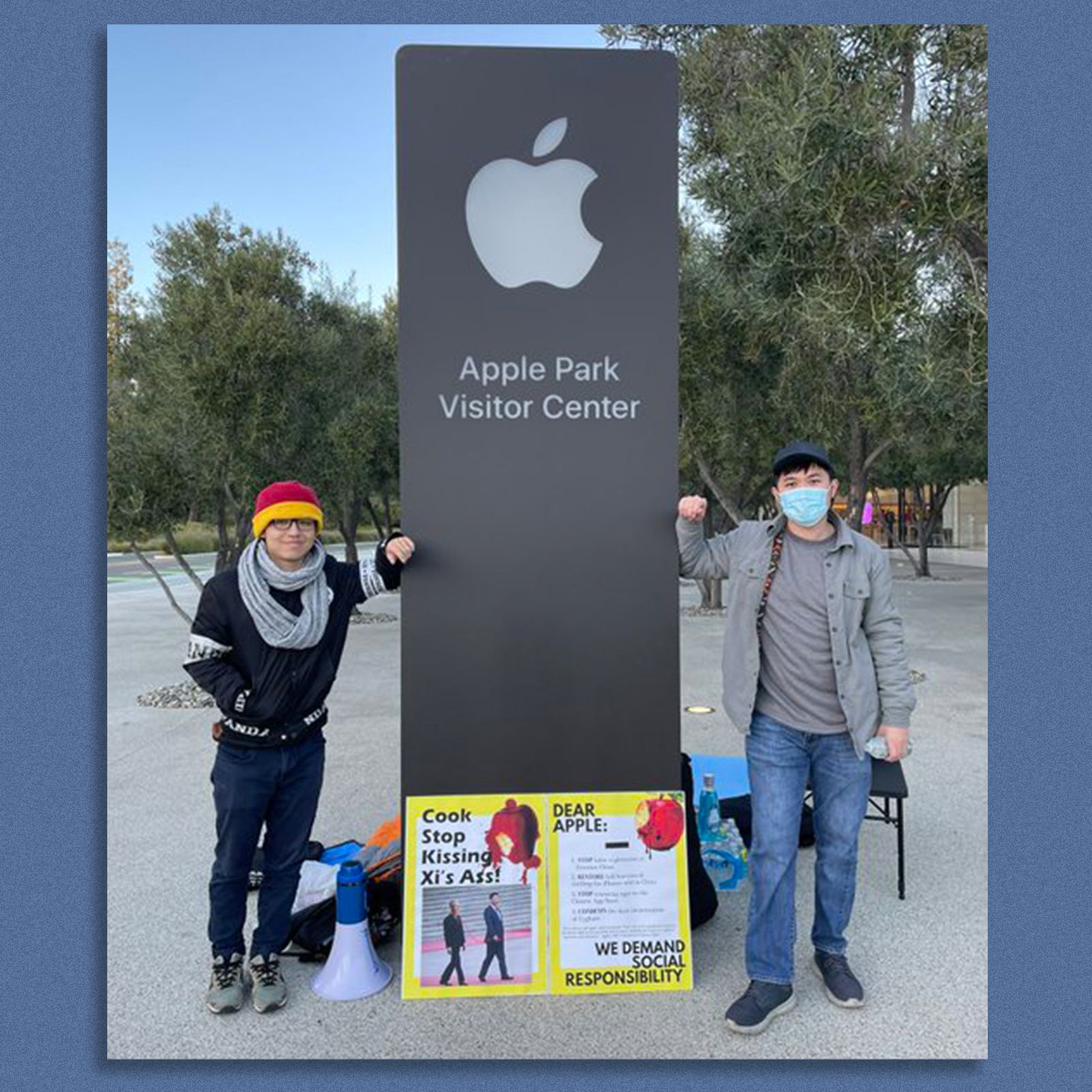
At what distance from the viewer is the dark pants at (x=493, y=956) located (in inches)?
115

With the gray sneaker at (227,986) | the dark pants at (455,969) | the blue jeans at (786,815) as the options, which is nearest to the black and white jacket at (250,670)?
the gray sneaker at (227,986)

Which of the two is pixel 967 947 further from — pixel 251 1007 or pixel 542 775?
pixel 251 1007

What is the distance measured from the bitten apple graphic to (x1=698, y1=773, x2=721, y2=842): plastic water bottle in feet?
2.86

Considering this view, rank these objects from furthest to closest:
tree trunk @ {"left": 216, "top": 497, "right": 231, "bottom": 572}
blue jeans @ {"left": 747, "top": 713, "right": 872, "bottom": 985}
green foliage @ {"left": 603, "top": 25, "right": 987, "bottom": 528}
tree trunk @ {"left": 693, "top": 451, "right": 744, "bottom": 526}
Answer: tree trunk @ {"left": 693, "top": 451, "right": 744, "bottom": 526} < tree trunk @ {"left": 216, "top": 497, "right": 231, "bottom": 572} < green foliage @ {"left": 603, "top": 25, "right": 987, "bottom": 528} < blue jeans @ {"left": 747, "top": 713, "right": 872, "bottom": 985}

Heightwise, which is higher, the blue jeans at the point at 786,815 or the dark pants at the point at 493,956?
the blue jeans at the point at 786,815

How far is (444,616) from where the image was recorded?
3.00 metres

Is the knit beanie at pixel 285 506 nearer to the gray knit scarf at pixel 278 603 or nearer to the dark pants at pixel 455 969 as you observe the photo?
the gray knit scarf at pixel 278 603

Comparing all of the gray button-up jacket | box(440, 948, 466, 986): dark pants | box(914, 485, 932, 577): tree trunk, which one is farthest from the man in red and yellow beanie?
box(914, 485, 932, 577): tree trunk

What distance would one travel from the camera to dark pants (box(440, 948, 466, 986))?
2896 millimetres

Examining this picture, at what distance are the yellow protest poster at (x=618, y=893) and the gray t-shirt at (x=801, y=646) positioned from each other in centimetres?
64

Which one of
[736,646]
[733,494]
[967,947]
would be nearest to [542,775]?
[736,646]

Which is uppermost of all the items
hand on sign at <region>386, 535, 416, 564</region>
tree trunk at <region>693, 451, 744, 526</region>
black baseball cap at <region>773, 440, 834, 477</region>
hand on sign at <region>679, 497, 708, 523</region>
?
tree trunk at <region>693, 451, 744, 526</region>

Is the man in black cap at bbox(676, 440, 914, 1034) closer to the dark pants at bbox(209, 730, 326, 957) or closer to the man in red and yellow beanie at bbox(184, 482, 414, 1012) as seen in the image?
the man in red and yellow beanie at bbox(184, 482, 414, 1012)

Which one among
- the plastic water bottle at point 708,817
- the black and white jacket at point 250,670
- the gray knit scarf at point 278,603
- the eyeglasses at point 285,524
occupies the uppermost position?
the eyeglasses at point 285,524
